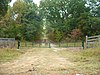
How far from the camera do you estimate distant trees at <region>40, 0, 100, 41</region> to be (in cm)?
4122

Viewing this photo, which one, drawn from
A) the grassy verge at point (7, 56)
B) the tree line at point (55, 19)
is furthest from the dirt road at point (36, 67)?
the tree line at point (55, 19)

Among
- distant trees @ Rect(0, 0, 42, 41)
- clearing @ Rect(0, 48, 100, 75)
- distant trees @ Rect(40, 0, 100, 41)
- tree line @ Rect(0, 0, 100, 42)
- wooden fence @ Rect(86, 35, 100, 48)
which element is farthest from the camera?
distant trees @ Rect(40, 0, 100, 41)

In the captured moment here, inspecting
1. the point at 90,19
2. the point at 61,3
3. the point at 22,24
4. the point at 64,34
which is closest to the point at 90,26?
the point at 90,19

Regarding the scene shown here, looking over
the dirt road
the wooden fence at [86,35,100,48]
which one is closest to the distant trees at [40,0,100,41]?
the wooden fence at [86,35,100,48]

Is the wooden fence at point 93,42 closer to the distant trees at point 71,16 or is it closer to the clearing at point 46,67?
the clearing at point 46,67

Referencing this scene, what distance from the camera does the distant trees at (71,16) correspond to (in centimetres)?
4122

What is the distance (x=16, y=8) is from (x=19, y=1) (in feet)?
5.12

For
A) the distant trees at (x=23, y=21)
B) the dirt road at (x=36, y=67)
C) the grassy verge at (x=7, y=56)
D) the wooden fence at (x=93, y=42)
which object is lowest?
the dirt road at (x=36, y=67)

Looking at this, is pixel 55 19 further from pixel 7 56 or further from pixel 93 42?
pixel 7 56

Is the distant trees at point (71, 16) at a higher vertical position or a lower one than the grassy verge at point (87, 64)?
higher

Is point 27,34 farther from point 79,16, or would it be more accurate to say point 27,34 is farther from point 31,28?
point 79,16

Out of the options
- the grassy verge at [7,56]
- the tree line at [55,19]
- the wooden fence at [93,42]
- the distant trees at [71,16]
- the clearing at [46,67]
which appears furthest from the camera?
the distant trees at [71,16]

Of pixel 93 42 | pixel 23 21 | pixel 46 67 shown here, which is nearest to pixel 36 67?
pixel 46 67

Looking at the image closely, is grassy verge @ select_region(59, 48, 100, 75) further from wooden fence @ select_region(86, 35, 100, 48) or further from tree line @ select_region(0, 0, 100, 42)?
tree line @ select_region(0, 0, 100, 42)
